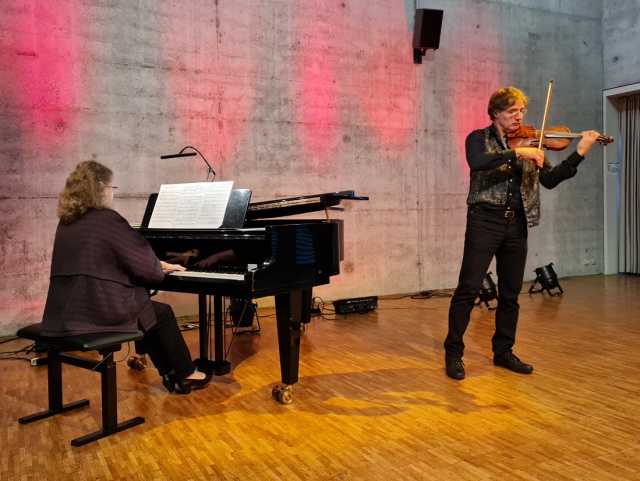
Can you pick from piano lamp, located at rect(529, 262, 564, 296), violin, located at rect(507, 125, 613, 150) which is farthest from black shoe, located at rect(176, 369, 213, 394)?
piano lamp, located at rect(529, 262, 564, 296)

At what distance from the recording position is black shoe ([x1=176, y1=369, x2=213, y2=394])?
11.3 feet

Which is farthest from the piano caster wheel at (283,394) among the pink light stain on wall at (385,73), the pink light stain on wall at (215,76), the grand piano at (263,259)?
the pink light stain on wall at (385,73)

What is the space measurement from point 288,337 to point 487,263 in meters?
1.32

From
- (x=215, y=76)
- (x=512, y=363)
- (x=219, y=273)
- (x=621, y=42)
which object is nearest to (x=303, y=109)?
(x=215, y=76)

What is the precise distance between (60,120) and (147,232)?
2557 mm

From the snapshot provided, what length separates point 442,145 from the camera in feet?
25.2

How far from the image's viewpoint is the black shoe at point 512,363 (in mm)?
3770

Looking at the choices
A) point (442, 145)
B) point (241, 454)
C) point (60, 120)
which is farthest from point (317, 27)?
point (241, 454)

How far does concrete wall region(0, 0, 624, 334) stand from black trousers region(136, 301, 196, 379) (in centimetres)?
267

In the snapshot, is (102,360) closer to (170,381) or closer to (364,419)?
(170,381)

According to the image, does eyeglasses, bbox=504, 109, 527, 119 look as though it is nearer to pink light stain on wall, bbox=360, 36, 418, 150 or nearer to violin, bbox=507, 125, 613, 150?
violin, bbox=507, 125, 613, 150

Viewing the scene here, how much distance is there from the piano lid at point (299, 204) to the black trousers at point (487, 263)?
0.73m

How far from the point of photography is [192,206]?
3541 mm

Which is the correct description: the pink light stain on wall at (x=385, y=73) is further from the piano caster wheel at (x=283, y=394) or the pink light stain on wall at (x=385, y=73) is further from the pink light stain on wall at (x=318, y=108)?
the piano caster wheel at (x=283, y=394)
